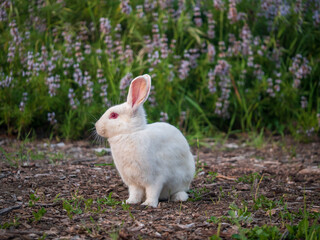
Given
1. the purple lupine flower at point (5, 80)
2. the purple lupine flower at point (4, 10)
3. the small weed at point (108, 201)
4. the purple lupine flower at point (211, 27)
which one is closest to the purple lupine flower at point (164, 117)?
the purple lupine flower at point (211, 27)

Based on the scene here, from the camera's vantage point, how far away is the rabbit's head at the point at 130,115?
321 centimetres

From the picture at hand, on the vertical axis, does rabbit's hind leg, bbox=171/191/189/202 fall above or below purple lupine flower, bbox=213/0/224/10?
below

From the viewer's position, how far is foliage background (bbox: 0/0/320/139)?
564 cm

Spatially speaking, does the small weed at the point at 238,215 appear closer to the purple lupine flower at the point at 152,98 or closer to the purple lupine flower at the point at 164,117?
the purple lupine flower at the point at 164,117

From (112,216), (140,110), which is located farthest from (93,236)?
(140,110)

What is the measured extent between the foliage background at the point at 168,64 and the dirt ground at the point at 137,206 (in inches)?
24.3

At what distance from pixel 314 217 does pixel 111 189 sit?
1669mm

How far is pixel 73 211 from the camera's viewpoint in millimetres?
2936

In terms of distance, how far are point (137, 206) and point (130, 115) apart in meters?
0.68

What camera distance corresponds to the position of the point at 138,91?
327 centimetres

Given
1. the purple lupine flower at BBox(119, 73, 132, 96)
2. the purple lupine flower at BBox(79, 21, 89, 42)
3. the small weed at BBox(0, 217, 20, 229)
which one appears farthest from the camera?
the purple lupine flower at BBox(79, 21, 89, 42)

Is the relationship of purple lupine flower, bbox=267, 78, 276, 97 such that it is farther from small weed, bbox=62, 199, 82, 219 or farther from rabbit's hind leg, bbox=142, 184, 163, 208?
small weed, bbox=62, 199, 82, 219

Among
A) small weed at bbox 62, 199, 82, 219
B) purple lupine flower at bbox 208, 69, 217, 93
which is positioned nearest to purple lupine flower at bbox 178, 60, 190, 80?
purple lupine flower at bbox 208, 69, 217, 93

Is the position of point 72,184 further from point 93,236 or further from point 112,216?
point 93,236
